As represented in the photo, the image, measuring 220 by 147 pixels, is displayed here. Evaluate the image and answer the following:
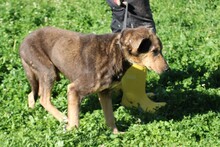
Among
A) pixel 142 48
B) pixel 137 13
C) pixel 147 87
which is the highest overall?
pixel 137 13

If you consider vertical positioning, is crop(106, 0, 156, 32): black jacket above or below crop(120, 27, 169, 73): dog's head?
above

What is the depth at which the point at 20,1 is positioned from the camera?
11.5 m

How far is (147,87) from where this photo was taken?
7.81 meters

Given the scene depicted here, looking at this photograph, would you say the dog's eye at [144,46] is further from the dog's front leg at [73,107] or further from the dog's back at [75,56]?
the dog's front leg at [73,107]

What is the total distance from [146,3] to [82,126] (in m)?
1.73

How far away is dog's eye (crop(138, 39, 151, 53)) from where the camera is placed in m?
6.13

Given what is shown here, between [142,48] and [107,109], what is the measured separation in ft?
2.79

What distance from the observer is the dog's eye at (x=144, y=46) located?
6133 mm

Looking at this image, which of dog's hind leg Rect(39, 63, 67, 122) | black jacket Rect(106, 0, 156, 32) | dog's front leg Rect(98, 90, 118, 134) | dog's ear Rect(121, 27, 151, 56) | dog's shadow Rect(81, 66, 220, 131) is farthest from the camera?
black jacket Rect(106, 0, 156, 32)

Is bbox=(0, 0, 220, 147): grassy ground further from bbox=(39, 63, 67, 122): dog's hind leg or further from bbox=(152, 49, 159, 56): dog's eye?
bbox=(152, 49, 159, 56): dog's eye

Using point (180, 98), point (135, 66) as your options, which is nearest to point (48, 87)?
point (135, 66)

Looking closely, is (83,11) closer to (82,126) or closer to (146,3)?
Result: (146,3)

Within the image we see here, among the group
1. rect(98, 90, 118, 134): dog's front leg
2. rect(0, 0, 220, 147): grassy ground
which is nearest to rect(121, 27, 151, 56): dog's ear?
rect(98, 90, 118, 134): dog's front leg

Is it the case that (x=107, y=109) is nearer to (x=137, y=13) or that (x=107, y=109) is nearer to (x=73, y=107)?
(x=73, y=107)
